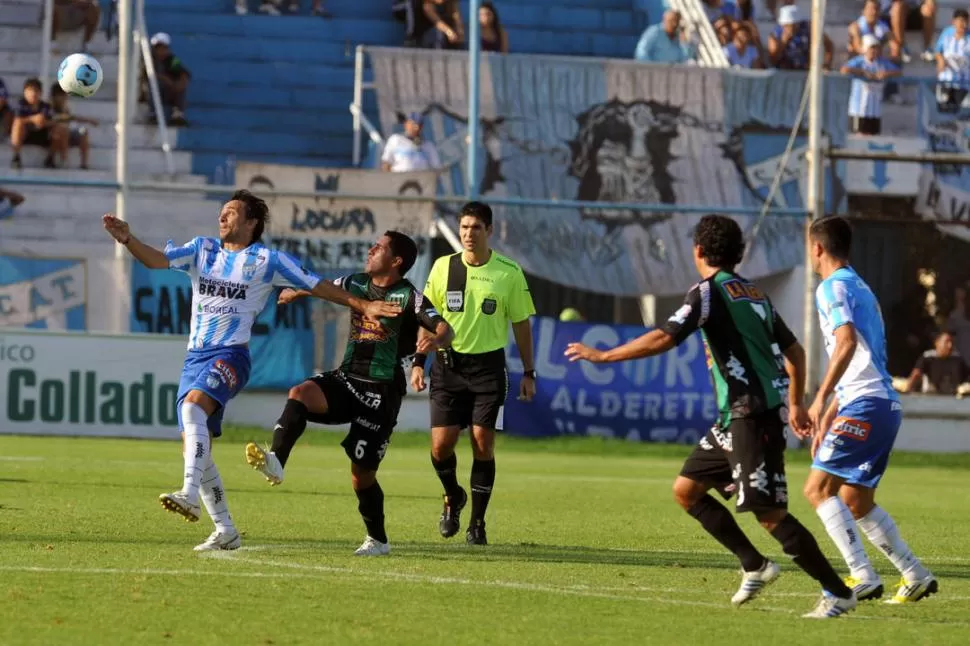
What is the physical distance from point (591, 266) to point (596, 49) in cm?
612

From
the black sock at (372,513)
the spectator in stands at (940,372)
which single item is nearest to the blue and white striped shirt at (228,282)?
the black sock at (372,513)

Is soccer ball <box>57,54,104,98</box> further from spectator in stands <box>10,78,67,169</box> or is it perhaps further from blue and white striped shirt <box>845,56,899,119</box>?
blue and white striped shirt <box>845,56,899,119</box>

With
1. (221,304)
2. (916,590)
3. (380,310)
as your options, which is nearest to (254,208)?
(221,304)

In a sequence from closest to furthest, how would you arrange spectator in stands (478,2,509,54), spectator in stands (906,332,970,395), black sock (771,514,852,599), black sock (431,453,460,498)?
black sock (771,514,852,599)
black sock (431,453,460,498)
spectator in stands (906,332,970,395)
spectator in stands (478,2,509,54)

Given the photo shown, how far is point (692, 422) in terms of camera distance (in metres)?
22.8

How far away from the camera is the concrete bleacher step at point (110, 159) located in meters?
25.1

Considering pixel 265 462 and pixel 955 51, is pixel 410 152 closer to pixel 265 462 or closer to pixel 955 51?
pixel 955 51

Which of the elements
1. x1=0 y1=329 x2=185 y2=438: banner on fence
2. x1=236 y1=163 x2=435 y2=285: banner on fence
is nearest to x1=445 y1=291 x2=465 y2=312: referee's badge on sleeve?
x1=0 y1=329 x2=185 y2=438: banner on fence

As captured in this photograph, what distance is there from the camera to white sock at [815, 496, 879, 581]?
8.96 meters

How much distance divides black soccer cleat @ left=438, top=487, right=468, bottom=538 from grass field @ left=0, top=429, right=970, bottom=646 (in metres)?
0.09

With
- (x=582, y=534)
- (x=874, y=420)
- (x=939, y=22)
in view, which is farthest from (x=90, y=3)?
(x=874, y=420)

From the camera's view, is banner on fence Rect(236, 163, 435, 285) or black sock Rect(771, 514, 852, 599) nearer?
black sock Rect(771, 514, 852, 599)

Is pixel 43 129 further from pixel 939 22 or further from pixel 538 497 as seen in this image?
pixel 939 22

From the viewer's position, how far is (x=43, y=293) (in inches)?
831
